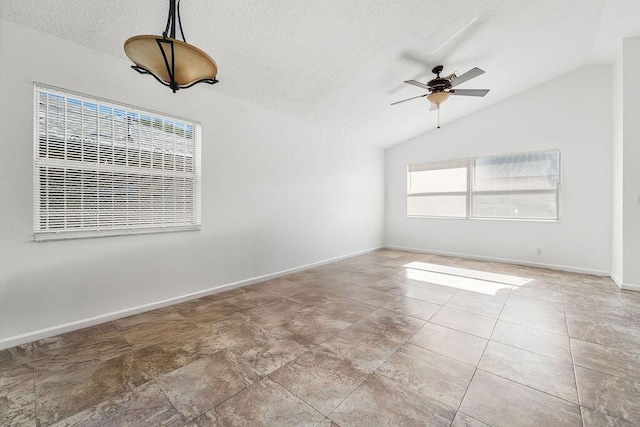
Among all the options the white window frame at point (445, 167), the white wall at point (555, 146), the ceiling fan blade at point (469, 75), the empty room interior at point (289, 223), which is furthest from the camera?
the white window frame at point (445, 167)

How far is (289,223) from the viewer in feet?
14.7

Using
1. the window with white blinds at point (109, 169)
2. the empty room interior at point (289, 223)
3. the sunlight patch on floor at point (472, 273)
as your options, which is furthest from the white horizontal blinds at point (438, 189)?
the window with white blinds at point (109, 169)

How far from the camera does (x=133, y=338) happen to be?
2.36 m

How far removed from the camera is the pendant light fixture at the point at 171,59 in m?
1.29

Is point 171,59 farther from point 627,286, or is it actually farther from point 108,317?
point 627,286

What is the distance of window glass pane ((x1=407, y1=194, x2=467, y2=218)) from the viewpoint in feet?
19.2

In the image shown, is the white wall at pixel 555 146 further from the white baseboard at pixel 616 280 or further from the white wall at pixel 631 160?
the white wall at pixel 631 160

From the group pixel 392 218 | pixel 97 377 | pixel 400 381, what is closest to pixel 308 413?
pixel 400 381

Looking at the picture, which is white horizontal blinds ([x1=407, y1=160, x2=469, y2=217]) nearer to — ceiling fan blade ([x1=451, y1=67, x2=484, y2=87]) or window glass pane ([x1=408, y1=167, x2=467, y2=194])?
window glass pane ([x1=408, y1=167, x2=467, y2=194])

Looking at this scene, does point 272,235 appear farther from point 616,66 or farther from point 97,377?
point 616,66

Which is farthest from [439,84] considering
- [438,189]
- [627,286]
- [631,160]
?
[627,286]

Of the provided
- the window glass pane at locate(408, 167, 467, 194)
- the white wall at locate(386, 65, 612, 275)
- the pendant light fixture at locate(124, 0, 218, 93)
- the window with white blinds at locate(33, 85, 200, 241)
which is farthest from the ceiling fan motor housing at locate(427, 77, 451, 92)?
the window with white blinds at locate(33, 85, 200, 241)

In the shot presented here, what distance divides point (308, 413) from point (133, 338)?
6.06 feet

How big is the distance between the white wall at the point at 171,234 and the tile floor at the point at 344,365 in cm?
35
